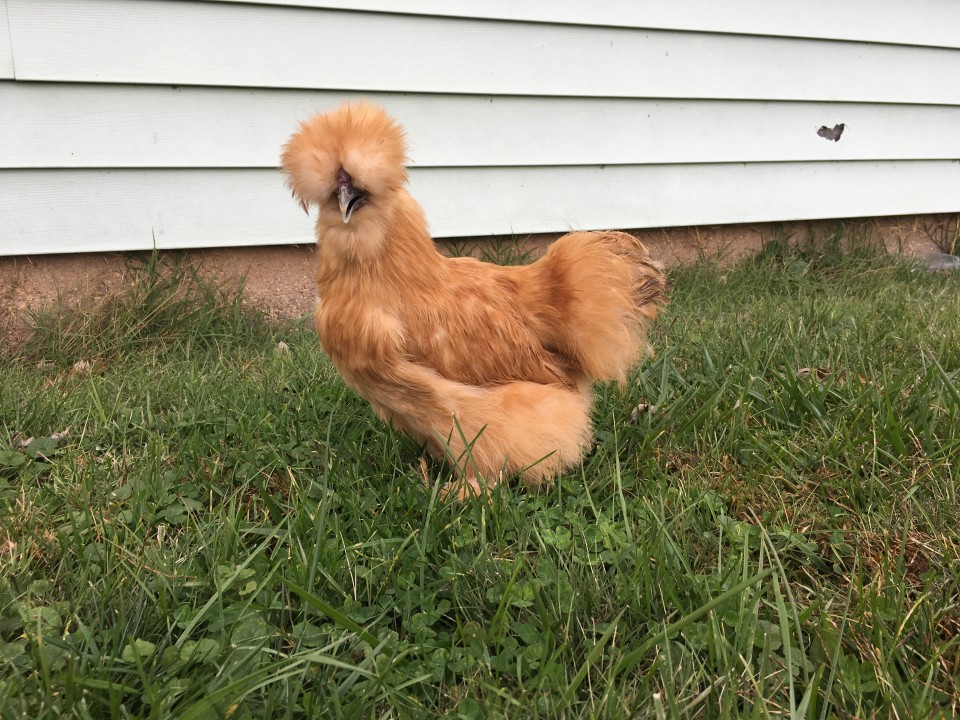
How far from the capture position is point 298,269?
4.22 metres

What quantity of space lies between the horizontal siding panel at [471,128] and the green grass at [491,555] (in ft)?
4.46

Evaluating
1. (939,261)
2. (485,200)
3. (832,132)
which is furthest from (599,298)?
(939,261)

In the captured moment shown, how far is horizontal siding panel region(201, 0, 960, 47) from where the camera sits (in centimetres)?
397

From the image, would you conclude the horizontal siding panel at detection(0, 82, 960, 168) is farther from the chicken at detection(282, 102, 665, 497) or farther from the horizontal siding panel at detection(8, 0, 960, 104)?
the chicken at detection(282, 102, 665, 497)

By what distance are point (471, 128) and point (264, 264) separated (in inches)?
60.5

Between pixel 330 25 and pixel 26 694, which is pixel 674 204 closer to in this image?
pixel 330 25

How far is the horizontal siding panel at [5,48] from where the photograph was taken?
3.27 meters

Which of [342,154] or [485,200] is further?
[485,200]

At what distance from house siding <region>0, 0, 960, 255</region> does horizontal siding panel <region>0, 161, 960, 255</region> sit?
11mm

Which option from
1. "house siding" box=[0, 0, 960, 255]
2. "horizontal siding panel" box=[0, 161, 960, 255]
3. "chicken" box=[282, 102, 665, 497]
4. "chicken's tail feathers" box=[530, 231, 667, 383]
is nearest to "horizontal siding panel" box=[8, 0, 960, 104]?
"house siding" box=[0, 0, 960, 255]

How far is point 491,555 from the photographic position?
1.87m

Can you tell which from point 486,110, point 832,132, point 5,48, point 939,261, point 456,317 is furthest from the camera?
point 939,261

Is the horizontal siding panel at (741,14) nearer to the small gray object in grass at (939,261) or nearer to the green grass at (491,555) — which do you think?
the small gray object in grass at (939,261)

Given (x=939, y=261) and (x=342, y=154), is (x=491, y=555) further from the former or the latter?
(x=939, y=261)
